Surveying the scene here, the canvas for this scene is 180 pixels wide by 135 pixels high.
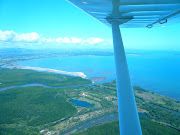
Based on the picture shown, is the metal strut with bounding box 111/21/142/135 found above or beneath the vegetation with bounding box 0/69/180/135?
above

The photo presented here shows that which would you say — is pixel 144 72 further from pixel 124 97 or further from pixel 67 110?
pixel 124 97

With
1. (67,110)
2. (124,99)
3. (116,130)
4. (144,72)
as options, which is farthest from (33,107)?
(144,72)

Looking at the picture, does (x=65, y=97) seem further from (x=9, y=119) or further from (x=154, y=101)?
(x=154, y=101)

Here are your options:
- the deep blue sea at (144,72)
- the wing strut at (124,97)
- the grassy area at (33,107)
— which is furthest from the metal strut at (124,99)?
the deep blue sea at (144,72)

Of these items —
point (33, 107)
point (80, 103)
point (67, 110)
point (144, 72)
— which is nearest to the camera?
point (67, 110)

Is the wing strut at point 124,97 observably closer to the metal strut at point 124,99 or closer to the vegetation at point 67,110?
the metal strut at point 124,99

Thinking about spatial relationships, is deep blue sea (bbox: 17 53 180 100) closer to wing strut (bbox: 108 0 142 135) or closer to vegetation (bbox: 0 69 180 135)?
vegetation (bbox: 0 69 180 135)

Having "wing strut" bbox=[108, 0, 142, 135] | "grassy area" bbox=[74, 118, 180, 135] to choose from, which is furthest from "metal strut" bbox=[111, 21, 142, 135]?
"grassy area" bbox=[74, 118, 180, 135]

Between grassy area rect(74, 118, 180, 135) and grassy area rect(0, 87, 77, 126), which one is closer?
grassy area rect(74, 118, 180, 135)
